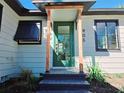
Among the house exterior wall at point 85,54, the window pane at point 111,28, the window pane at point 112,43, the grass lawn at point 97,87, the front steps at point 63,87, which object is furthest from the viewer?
the window pane at point 111,28

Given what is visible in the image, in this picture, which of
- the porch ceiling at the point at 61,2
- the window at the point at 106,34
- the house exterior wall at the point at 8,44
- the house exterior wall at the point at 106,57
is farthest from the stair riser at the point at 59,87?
the window at the point at 106,34

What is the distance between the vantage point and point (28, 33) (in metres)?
9.72

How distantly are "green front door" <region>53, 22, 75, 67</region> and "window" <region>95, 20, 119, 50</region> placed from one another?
130cm

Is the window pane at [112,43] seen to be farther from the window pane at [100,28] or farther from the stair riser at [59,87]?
the stair riser at [59,87]

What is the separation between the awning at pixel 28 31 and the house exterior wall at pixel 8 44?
0.84 ft

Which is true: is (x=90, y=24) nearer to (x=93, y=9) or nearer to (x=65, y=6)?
(x=93, y=9)

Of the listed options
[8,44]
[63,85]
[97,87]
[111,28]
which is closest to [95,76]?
[97,87]

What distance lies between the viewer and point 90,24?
10.1 m

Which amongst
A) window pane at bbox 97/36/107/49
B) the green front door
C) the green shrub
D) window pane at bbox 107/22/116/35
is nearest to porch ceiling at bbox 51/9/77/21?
the green front door

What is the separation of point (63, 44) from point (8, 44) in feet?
9.28

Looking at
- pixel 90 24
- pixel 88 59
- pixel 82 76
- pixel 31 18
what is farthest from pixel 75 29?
pixel 82 76

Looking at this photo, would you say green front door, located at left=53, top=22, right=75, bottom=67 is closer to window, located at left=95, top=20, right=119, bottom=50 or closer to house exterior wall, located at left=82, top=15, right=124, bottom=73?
house exterior wall, located at left=82, top=15, right=124, bottom=73

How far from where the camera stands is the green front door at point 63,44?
10.1m

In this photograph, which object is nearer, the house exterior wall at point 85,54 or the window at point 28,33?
the window at point 28,33
